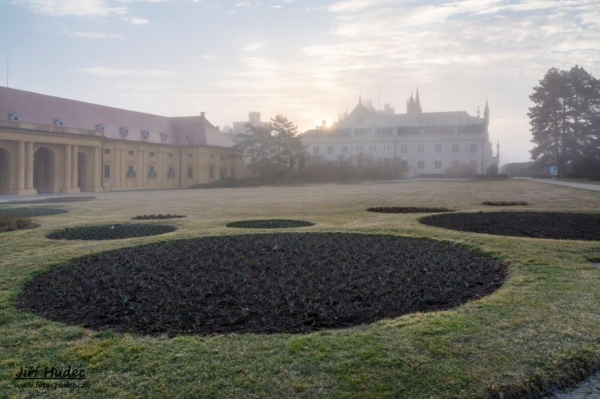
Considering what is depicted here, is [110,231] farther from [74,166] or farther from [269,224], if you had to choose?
[74,166]

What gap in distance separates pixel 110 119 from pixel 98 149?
22.2ft

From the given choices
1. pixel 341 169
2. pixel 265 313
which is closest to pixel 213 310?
pixel 265 313

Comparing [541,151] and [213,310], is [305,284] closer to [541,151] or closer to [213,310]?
[213,310]

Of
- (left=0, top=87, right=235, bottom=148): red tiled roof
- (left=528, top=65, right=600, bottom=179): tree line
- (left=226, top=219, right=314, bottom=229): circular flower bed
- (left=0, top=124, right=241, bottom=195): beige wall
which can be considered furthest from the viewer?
(left=528, top=65, right=600, bottom=179): tree line

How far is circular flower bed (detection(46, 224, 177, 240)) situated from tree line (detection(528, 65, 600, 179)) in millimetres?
58279

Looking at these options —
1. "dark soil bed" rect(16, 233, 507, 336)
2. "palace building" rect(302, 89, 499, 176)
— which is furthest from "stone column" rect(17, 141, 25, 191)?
"palace building" rect(302, 89, 499, 176)

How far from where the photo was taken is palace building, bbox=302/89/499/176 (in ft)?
284

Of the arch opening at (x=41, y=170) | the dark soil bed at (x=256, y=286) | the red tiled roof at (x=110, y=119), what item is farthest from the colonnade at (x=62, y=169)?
the dark soil bed at (x=256, y=286)

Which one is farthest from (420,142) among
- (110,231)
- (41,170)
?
(110,231)

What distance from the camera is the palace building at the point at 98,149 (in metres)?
43.4

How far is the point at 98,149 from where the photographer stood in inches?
2015

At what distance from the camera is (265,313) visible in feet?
16.1

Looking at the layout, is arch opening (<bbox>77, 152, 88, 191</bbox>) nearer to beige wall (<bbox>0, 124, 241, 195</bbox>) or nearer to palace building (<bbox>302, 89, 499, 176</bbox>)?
beige wall (<bbox>0, 124, 241, 195</bbox>)

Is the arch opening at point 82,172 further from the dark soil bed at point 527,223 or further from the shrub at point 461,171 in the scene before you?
the shrub at point 461,171
